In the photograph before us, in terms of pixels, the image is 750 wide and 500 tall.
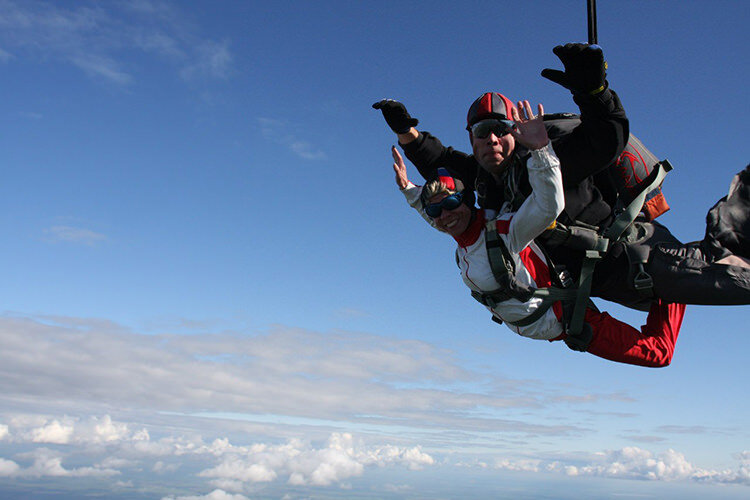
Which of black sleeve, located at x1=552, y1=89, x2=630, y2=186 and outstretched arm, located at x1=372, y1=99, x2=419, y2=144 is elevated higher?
outstretched arm, located at x1=372, y1=99, x2=419, y2=144

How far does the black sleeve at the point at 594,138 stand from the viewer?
4453 mm

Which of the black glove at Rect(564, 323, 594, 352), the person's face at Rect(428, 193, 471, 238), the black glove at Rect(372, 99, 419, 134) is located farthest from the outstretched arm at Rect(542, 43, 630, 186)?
the black glove at Rect(372, 99, 419, 134)

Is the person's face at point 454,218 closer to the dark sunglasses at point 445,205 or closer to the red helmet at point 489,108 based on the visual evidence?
the dark sunglasses at point 445,205

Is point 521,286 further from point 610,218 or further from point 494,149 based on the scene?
point 494,149

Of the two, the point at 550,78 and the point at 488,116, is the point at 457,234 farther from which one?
the point at 550,78

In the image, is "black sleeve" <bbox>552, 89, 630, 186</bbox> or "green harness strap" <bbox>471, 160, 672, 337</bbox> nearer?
"black sleeve" <bbox>552, 89, 630, 186</bbox>

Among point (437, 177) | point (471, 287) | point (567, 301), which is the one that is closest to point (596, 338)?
point (567, 301)

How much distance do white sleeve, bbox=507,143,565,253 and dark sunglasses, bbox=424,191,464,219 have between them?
51 centimetres

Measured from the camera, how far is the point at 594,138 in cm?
457

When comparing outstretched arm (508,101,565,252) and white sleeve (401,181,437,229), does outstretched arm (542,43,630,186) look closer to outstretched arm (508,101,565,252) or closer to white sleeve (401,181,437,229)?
outstretched arm (508,101,565,252)

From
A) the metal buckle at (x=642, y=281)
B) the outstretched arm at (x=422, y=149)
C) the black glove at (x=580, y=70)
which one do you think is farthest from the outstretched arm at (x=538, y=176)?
the outstretched arm at (x=422, y=149)

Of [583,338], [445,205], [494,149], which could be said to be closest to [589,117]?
[494,149]

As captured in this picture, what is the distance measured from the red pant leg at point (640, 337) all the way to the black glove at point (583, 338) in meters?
0.05

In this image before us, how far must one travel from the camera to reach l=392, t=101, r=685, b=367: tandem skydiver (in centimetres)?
502
